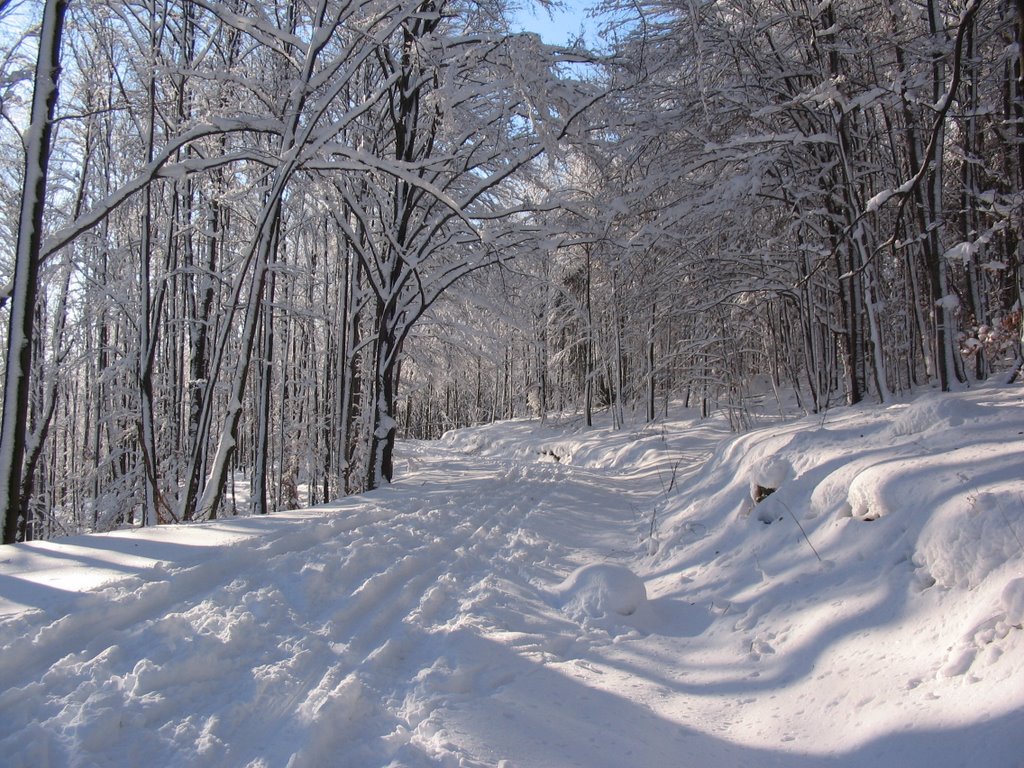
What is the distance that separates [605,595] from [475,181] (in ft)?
31.5

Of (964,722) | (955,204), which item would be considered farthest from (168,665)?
(955,204)

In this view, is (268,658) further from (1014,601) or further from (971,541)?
(971,541)

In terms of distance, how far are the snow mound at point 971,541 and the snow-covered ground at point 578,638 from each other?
12 mm

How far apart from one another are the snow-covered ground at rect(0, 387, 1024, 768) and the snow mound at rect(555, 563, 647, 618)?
0.06ft

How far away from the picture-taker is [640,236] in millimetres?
9180

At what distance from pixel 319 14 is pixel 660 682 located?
24.4 ft

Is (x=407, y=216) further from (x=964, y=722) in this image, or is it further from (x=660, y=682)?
(x=964, y=722)

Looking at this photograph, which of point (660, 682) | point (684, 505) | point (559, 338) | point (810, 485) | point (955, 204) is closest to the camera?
point (660, 682)

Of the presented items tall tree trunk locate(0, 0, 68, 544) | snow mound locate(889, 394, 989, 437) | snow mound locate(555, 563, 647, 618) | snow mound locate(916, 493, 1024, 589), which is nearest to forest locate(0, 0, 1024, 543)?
tall tree trunk locate(0, 0, 68, 544)

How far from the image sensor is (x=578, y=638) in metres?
3.59

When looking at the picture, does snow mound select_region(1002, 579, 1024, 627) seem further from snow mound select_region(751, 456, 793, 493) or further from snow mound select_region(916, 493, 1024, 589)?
snow mound select_region(751, 456, 793, 493)

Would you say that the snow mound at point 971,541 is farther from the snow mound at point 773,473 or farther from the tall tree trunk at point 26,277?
the tall tree trunk at point 26,277

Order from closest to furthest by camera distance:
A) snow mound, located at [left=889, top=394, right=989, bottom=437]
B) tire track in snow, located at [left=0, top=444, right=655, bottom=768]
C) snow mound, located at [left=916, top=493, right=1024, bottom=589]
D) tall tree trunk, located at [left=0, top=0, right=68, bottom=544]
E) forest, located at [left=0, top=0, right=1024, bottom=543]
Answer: tire track in snow, located at [left=0, top=444, right=655, bottom=768] < snow mound, located at [left=916, top=493, right=1024, bottom=589] < snow mound, located at [left=889, top=394, right=989, bottom=437] < tall tree trunk, located at [left=0, top=0, right=68, bottom=544] < forest, located at [left=0, top=0, right=1024, bottom=543]

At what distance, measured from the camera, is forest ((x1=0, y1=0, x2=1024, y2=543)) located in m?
6.51
